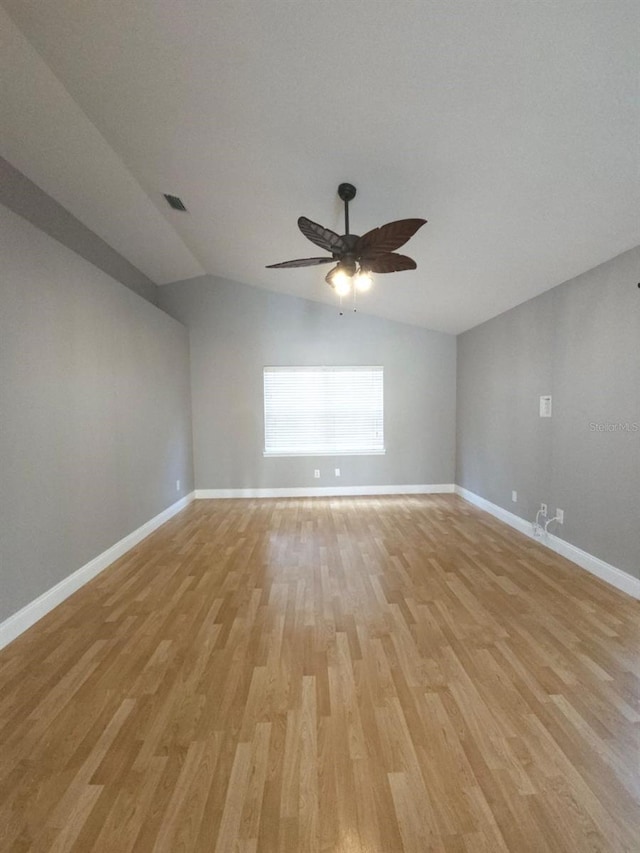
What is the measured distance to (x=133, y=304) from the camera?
12.5 ft

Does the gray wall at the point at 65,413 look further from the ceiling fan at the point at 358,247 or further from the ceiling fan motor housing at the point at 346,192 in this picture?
the ceiling fan motor housing at the point at 346,192

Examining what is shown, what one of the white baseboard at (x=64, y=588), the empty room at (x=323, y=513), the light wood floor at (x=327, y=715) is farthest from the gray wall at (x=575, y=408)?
the white baseboard at (x=64, y=588)

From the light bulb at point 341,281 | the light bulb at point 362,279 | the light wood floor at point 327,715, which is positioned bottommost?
the light wood floor at point 327,715

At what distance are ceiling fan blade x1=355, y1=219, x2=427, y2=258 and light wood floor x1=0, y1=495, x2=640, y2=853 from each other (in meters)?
2.34

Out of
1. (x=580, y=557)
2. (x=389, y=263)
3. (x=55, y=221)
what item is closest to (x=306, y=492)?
(x=580, y=557)

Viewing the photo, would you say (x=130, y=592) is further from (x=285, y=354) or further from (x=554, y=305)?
(x=554, y=305)

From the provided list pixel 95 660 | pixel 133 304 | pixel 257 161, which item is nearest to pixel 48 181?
pixel 133 304

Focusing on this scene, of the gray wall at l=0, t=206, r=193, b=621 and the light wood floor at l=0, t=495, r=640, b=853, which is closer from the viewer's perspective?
the light wood floor at l=0, t=495, r=640, b=853

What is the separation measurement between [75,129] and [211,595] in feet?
11.1

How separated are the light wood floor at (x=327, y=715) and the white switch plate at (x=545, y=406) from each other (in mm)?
1432

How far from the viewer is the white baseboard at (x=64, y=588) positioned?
2152 millimetres

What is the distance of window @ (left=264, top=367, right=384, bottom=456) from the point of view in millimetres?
5555

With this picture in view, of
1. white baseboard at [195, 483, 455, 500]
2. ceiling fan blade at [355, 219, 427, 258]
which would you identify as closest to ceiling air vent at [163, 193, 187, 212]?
ceiling fan blade at [355, 219, 427, 258]

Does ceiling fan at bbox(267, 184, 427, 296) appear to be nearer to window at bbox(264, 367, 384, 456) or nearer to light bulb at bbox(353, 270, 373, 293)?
light bulb at bbox(353, 270, 373, 293)
